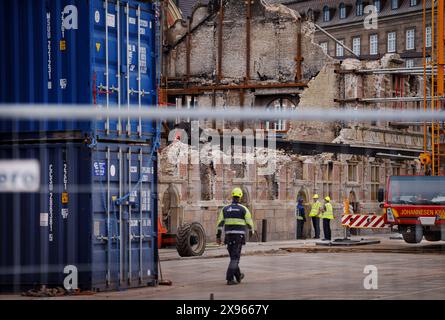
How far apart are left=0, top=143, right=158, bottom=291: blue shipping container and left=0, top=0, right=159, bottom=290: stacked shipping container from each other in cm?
1

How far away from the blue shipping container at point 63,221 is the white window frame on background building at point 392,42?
73794 millimetres

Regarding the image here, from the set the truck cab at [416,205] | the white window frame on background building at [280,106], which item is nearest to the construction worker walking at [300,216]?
the truck cab at [416,205]

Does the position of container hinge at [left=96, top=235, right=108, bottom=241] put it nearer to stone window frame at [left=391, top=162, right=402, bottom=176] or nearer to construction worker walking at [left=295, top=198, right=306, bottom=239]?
construction worker walking at [left=295, top=198, right=306, bottom=239]

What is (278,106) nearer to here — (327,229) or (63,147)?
(327,229)

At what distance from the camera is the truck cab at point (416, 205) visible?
29062 mm

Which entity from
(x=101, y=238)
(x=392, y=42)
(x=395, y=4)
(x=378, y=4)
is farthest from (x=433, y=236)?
(x=378, y=4)

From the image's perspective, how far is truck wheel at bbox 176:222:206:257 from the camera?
942 inches

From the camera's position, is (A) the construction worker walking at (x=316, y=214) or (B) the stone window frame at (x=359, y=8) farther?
(B) the stone window frame at (x=359, y=8)

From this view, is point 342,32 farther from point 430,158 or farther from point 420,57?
point 430,158

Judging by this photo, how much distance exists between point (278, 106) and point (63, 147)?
3725cm

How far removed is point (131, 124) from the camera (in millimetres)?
16719

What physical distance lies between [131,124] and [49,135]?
1.41 m

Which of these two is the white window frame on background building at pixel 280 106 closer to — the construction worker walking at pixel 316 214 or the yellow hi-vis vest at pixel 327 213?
the construction worker walking at pixel 316 214
